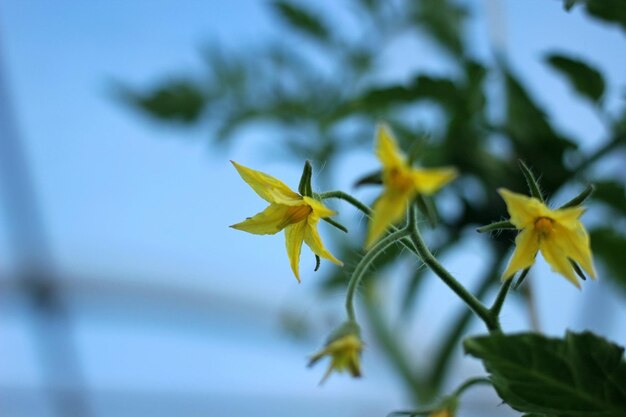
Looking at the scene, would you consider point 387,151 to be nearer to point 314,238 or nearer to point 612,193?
point 314,238

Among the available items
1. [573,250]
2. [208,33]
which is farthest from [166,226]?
[573,250]

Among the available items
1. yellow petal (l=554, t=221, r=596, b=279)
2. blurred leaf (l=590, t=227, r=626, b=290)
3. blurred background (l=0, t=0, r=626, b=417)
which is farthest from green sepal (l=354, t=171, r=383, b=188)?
blurred leaf (l=590, t=227, r=626, b=290)

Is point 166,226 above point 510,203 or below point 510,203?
above

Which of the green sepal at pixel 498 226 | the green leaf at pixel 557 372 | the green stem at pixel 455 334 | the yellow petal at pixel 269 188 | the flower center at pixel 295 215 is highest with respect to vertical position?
the green stem at pixel 455 334

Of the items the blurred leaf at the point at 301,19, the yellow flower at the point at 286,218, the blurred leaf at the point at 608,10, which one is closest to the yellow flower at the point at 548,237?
the yellow flower at the point at 286,218

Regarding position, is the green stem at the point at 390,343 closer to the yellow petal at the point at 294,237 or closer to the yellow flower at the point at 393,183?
the yellow petal at the point at 294,237

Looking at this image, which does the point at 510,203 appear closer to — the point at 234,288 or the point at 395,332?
the point at 395,332

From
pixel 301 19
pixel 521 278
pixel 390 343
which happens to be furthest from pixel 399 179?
pixel 301 19

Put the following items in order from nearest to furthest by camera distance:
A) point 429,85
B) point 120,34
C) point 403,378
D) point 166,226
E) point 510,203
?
1. point 510,203
2. point 429,85
3. point 403,378
4. point 120,34
5. point 166,226
